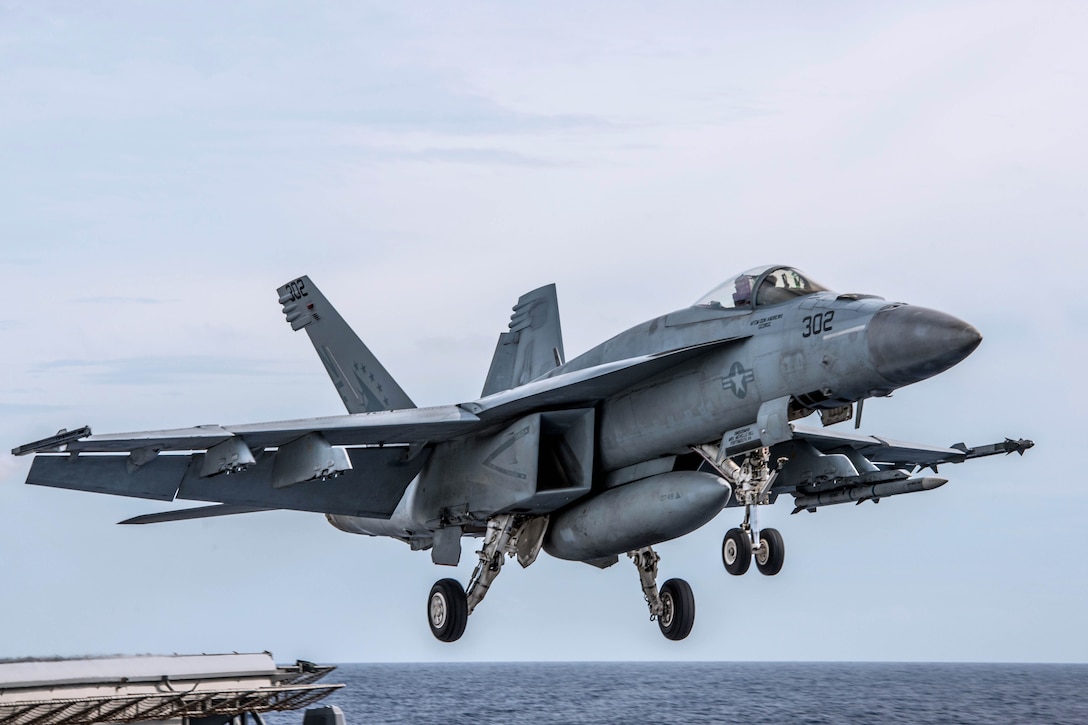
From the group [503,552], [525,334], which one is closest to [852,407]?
[503,552]

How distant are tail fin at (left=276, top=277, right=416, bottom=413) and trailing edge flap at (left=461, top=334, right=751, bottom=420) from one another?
5.32m

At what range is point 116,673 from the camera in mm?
24750

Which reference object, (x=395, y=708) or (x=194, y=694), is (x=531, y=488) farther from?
(x=395, y=708)

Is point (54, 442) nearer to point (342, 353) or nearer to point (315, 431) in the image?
point (315, 431)

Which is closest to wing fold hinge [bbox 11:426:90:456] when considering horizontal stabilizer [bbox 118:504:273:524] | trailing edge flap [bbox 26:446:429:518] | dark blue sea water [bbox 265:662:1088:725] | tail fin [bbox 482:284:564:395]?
trailing edge flap [bbox 26:446:429:518]

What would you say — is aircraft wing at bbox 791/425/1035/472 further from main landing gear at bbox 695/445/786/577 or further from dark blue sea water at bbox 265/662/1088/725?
dark blue sea water at bbox 265/662/1088/725

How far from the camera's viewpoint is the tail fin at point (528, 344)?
2548cm

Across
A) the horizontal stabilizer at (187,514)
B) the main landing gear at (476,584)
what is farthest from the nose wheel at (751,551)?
the horizontal stabilizer at (187,514)

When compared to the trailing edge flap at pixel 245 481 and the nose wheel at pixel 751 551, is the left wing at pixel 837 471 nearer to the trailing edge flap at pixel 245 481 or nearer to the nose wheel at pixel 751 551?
the nose wheel at pixel 751 551

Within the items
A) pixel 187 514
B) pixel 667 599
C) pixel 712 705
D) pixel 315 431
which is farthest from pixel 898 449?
pixel 712 705

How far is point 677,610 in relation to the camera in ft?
69.7

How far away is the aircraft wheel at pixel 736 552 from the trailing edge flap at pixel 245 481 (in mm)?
6252

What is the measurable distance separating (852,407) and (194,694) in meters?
14.6

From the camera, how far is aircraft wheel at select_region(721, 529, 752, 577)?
17.6m
